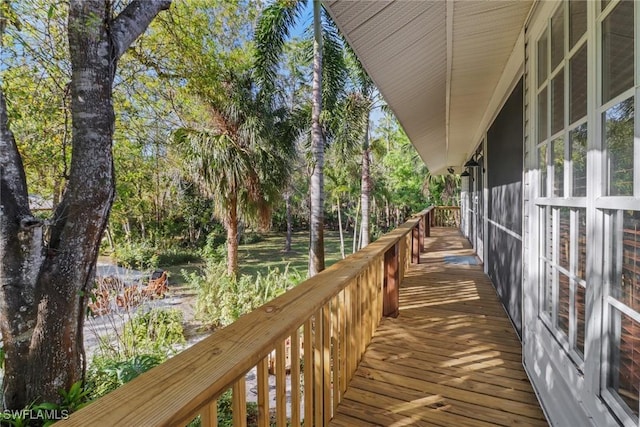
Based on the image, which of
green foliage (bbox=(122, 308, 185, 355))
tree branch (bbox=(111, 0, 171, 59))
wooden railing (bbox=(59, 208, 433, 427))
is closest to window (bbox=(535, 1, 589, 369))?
wooden railing (bbox=(59, 208, 433, 427))

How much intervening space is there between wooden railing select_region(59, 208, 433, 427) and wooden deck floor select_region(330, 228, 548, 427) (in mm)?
199

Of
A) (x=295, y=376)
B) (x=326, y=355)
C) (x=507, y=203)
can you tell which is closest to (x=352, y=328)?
(x=326, y=355)

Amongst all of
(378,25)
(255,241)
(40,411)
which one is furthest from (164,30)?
(255,241)

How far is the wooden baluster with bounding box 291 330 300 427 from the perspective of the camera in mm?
1310

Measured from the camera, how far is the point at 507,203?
12.0 feet

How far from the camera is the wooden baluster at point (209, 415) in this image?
80cm

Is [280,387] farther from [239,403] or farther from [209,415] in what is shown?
[209,415]

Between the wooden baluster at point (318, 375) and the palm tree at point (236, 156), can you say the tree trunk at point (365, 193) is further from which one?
the wooden baluster at point (318, 375)

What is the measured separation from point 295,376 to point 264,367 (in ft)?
0.97

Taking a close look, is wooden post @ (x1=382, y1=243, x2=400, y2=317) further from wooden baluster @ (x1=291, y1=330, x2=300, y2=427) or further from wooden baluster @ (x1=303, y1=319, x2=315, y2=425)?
wooden baluster @ (x1=291, y1=330, x2=300, y2=427)

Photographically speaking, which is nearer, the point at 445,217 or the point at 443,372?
the point at 443,372

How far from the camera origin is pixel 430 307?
12.2 ft

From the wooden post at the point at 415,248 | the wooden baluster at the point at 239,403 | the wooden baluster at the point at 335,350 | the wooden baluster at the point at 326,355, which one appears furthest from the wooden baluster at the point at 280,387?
the wooden post at the point at 415,248

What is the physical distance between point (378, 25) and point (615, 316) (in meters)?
1.96
